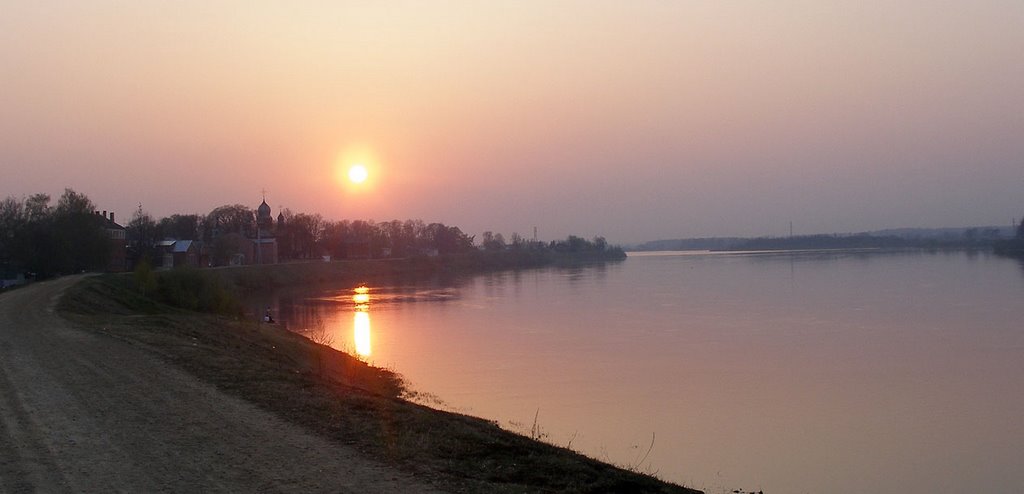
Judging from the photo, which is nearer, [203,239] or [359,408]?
[359,408]

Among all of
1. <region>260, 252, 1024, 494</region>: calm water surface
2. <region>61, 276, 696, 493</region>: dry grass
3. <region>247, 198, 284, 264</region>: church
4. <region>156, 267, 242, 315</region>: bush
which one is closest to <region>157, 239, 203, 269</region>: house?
<region>247, 198, 284, 264</region>: church

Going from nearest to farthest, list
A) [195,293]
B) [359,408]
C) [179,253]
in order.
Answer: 1. [359,408]
2. [195,293]
3. [179,253]

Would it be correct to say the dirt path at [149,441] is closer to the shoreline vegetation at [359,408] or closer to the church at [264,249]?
the shoreline vegetation at [359,408]

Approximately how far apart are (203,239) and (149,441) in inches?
3622

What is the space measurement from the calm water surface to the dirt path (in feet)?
19.2

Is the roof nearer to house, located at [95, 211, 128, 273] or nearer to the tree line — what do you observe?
house, located at [95, 211, 128, 273]

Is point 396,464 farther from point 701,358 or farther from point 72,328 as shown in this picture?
point 701,358

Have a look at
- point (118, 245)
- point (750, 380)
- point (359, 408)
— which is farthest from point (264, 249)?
point (359, 408)

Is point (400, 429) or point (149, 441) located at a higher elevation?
point (149, 441)

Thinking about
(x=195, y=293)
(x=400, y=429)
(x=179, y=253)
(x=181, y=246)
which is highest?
(x=181, y=246)

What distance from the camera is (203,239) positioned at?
95.8 metres

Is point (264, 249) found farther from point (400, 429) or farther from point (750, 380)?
point (400, 429)

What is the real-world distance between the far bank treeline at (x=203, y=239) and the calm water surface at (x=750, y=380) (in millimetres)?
17258

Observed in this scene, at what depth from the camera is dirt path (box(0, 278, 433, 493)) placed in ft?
25.6
